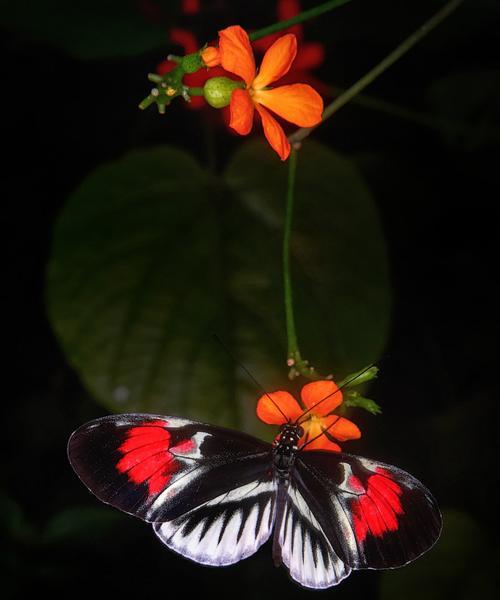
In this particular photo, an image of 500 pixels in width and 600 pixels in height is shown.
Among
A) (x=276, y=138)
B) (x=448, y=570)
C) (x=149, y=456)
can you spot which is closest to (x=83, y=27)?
(x=276, y=138)

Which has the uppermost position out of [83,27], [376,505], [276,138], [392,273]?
[83,27]

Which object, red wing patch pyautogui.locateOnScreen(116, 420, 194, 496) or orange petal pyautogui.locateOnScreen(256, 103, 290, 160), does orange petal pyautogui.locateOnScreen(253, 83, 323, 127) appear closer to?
orange petal pyautogui.locateOnScreen(256, 103, 290, 160)

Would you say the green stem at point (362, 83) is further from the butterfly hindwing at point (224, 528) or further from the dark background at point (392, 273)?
the butterfly hindwing at point (224, 528)

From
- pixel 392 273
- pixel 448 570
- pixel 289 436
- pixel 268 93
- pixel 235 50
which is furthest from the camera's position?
pixel 392 273

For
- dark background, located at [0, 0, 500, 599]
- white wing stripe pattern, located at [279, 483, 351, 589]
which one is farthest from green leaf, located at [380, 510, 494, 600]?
white wing stripe pattern, located at [279, 483, 351, 589]

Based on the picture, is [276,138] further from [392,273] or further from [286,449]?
[392,273]

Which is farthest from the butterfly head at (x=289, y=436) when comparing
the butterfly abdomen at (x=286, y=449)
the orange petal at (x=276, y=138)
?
the orange petal at (x=276, y=138)
